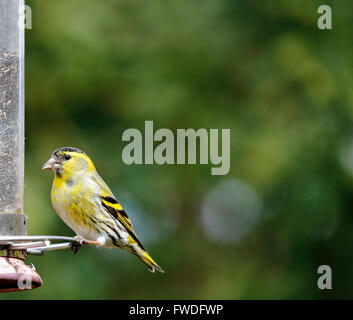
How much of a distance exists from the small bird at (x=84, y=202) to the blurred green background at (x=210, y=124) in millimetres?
3458

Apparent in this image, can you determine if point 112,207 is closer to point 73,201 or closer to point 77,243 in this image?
point 73,201

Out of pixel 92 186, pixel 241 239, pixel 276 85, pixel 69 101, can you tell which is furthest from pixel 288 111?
pixel 92 186

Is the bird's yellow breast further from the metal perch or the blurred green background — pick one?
the blurred green background

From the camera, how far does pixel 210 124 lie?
13.9 m

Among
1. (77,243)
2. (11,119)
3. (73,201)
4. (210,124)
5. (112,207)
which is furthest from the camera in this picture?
(210,124)

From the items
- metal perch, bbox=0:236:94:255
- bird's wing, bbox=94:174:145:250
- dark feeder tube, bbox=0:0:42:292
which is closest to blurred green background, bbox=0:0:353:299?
bird's wing, bbox=94:174:145:250

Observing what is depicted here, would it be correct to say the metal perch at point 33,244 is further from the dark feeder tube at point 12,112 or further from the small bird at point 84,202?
the small bird at point 84,202

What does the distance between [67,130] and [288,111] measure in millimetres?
3153

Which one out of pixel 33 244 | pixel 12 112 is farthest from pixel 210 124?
pixel 33 244

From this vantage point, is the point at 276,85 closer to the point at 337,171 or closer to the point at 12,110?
the point at 337,171

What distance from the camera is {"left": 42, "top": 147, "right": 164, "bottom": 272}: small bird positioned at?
29.4 feet

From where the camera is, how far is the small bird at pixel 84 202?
8.97m

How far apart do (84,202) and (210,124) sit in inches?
201

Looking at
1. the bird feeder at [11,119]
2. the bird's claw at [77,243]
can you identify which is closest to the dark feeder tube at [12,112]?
the bird feeder at [11,119]
